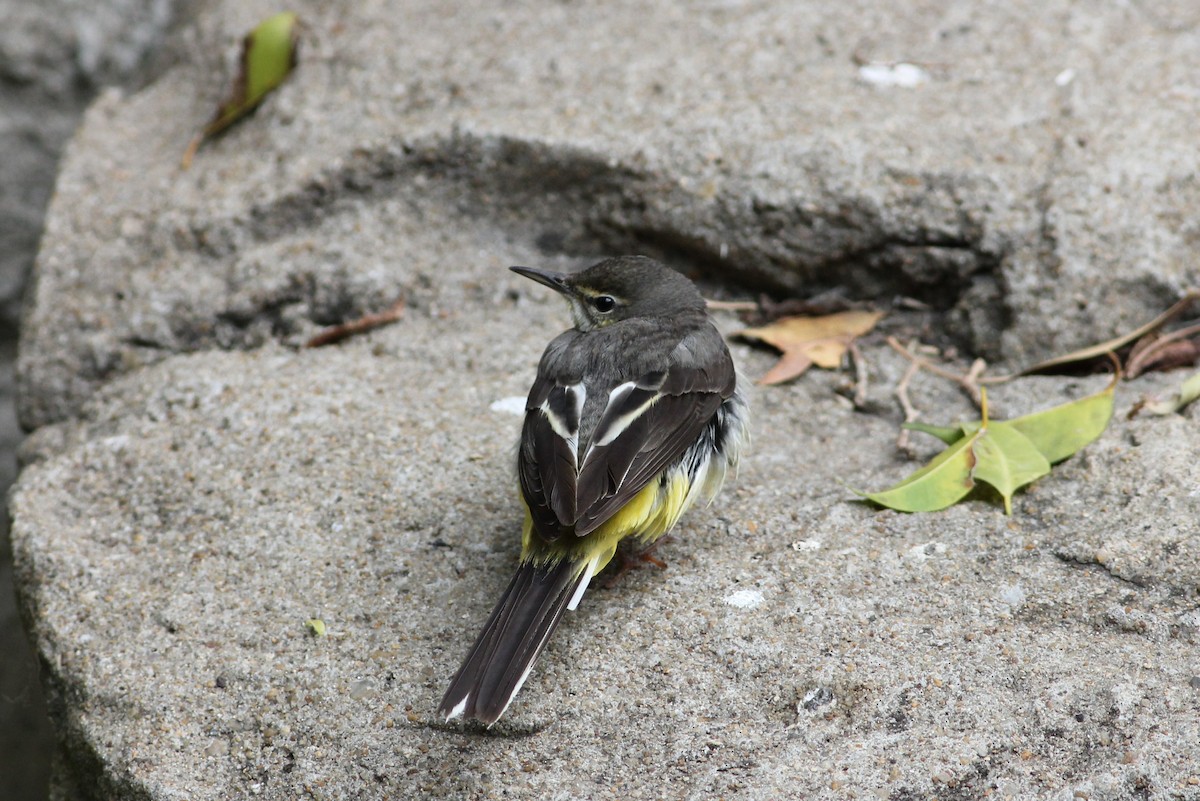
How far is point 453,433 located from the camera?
179 inches

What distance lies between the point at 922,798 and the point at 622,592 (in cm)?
122

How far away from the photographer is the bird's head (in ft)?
14.4

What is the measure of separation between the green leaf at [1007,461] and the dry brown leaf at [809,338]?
953 millimetres

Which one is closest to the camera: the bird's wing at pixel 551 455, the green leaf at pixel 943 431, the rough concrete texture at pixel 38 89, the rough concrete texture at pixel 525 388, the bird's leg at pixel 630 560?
the rough concrete texture at pixel 525 388

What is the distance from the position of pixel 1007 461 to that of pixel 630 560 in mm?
1380

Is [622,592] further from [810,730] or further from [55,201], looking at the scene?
[55,201]

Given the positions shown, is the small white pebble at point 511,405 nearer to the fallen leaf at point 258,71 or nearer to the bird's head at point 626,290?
the bird's head at point 626,290

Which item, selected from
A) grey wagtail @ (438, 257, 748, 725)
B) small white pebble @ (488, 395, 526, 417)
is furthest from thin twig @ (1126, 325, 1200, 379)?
small white pebble @ (488, 395, 526, 417)

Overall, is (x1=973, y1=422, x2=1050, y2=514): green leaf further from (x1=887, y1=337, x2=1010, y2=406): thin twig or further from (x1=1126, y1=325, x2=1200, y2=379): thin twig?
(x1=1126, y1=325, x2=1200, y2=379): thin twig

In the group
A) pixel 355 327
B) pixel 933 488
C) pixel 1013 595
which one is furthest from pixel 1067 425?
pixel 355 327

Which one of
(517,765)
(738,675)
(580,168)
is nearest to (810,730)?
(738,675)

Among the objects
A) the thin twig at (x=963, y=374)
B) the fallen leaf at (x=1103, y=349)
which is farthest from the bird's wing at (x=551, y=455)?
the fallen leaf at (x=1103, y=349)

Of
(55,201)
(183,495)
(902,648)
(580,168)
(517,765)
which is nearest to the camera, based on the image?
(517,765)

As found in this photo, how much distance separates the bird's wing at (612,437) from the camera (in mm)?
3508
